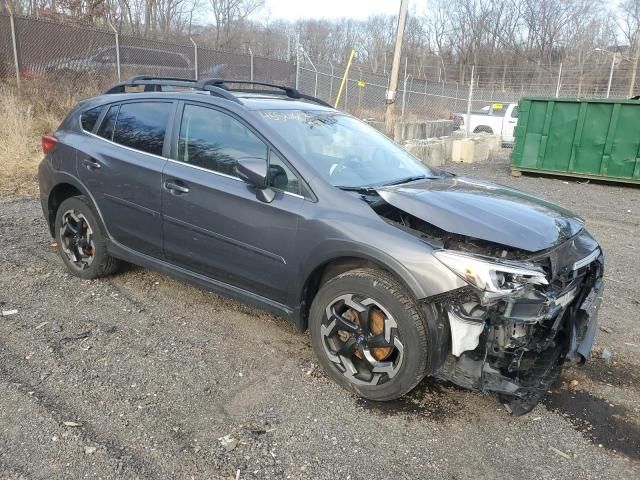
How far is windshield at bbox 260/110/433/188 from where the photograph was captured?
3.40m

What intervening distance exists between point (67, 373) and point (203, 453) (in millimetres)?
1184

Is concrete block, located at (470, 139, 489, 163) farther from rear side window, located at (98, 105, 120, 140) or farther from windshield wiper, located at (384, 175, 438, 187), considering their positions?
rear side window, located at (98, 105, 120, 140)

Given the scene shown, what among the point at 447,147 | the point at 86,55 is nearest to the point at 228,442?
the point at 447,147

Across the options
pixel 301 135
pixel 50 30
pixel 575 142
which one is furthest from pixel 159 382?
pixel 50 30

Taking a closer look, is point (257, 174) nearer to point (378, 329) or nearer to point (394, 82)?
point (378, 329)

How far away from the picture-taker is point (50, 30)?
512 inches

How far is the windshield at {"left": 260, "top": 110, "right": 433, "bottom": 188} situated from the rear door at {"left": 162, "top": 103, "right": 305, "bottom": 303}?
0.22 metres

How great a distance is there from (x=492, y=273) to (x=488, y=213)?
0.53m

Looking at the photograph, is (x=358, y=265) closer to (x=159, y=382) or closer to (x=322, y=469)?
(x=322, y=469)

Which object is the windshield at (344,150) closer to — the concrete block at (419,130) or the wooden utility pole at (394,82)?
the wooden utility pole at (394,82)

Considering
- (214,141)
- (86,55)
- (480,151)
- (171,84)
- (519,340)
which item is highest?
(86,55)

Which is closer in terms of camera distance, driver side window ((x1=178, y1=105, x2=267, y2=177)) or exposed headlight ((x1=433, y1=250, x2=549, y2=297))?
exposed headlight ((x1=433, y1=250, x2=549, y2=297))

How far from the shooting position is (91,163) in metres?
4.26

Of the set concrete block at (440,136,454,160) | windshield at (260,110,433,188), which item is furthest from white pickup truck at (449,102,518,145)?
windshield at (260,110,433,188)
